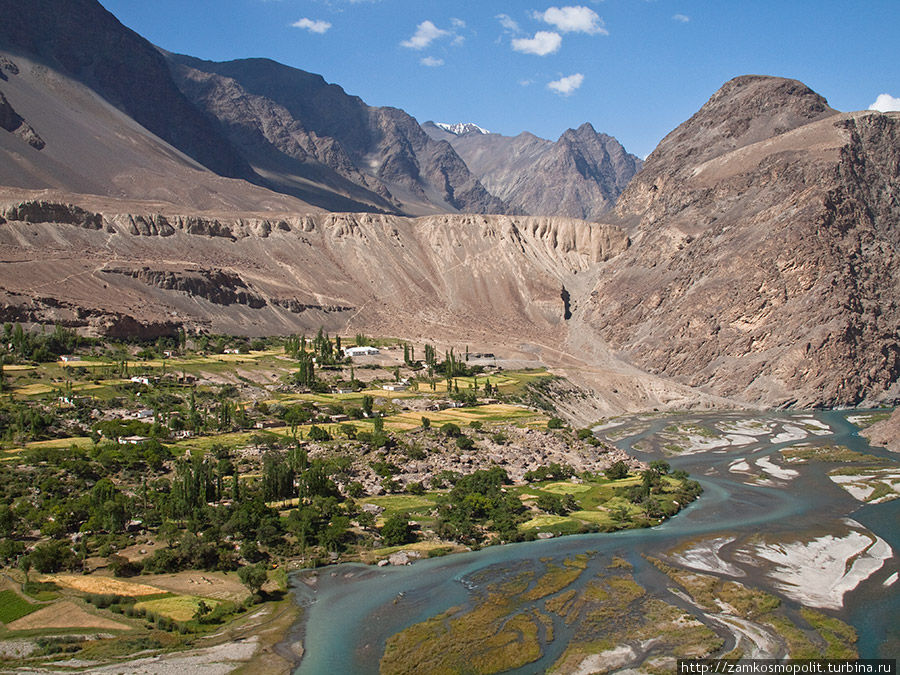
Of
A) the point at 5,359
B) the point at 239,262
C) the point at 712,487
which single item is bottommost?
the point at 712,487

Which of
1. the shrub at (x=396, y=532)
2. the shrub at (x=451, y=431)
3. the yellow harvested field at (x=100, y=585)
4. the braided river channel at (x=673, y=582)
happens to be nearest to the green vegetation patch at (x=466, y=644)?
the braided river channel at (x=673, y=582)

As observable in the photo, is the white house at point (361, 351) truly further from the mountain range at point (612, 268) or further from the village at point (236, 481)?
the mountain range at point (612, 268)

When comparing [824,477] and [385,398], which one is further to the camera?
[385,398]

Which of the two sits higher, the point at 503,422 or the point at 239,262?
the point at 239,262

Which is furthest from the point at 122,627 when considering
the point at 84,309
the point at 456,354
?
the point at 456,354

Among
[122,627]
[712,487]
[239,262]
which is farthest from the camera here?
[239,262]

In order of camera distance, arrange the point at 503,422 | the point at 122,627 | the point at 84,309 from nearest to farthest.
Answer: the point at 122,627 < the point at 503,422 < the point at 84,309

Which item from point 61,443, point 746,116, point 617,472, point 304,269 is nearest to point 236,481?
point 61,443

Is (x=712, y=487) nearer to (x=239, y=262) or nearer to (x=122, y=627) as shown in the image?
(x=122, y=627)
